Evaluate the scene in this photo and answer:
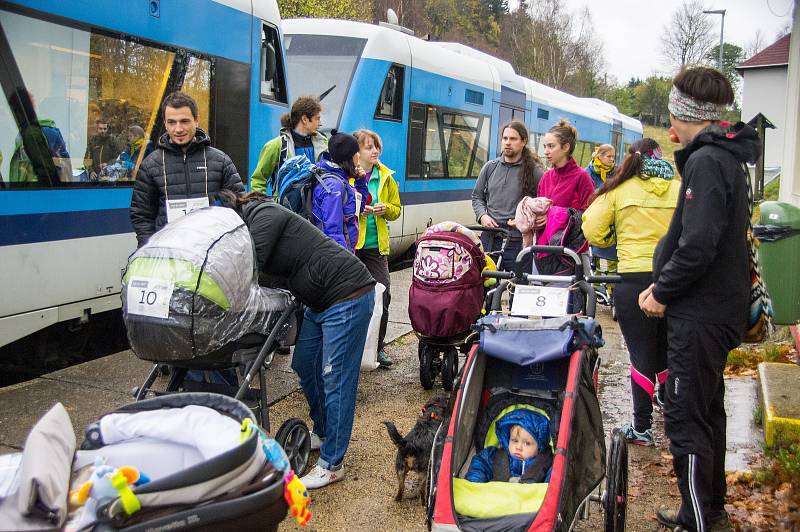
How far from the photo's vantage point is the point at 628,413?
18.7ft

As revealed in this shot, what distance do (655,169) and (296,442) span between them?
265 centimetres

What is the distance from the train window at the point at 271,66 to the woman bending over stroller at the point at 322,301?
4515 mm

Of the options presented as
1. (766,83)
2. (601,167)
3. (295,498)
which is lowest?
(295,498)

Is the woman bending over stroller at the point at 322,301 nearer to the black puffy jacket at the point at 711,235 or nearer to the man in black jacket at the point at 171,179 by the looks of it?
the man in black jacket at the point at 171,179

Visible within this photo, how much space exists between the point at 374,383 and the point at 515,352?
2.76 metres

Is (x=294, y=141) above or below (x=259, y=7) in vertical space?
below

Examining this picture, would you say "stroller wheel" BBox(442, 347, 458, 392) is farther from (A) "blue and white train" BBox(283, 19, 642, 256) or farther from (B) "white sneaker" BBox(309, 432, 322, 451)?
(A) "blue and white train" BBox(283, 19, 642, 256)

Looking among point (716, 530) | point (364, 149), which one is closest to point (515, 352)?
point (716, 530)

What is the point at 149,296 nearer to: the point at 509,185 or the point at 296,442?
the point at 296,442

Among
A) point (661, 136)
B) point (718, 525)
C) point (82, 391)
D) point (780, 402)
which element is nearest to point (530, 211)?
point (780, 402)

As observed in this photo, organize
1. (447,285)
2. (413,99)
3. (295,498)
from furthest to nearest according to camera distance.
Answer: (413,99) → (447,285) → (295,498)

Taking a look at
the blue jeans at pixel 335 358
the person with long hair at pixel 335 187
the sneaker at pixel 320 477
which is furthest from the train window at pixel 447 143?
the sneaker at pixel 320 477

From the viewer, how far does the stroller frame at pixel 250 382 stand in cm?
377

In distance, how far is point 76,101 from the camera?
6008 millimetres
